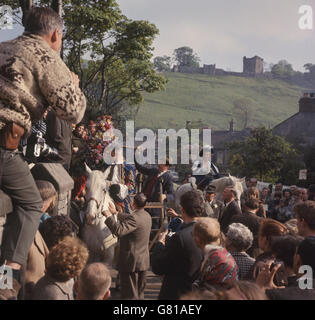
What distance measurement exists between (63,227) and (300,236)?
2263mm

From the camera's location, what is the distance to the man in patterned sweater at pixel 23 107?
3.52 m

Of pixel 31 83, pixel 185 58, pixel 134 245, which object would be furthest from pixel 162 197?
pixel 185 58

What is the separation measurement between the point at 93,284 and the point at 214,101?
5221 inches

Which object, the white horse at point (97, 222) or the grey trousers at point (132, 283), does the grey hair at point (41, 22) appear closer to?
the white horse at point (97, 222)

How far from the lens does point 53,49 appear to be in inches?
151

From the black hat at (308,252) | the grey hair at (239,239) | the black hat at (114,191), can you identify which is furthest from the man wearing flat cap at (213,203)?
the black hat at (308,252)

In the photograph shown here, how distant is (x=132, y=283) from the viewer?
8.04 metres

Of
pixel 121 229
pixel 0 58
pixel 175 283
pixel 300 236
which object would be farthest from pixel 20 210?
pixel 121 229

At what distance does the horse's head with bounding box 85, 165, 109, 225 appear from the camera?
26.3 ft

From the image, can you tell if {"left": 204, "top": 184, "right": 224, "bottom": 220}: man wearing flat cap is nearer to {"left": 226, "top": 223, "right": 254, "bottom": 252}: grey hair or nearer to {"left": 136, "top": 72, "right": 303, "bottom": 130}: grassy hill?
{"left": 226, "top": 223, "right": 254, "bottom": 252}: grey hair

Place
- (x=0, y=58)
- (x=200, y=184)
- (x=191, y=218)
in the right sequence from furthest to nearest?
(x=200, y=184) → (x=191, y=218) → (x=0, y=58)

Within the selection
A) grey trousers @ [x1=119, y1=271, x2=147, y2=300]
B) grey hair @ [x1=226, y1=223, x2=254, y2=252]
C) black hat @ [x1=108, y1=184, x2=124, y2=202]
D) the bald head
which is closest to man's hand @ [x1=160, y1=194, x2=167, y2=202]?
black hat @ [x1=108, y1=184, x2=124, y2=202]

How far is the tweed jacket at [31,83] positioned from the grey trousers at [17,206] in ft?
0.84
